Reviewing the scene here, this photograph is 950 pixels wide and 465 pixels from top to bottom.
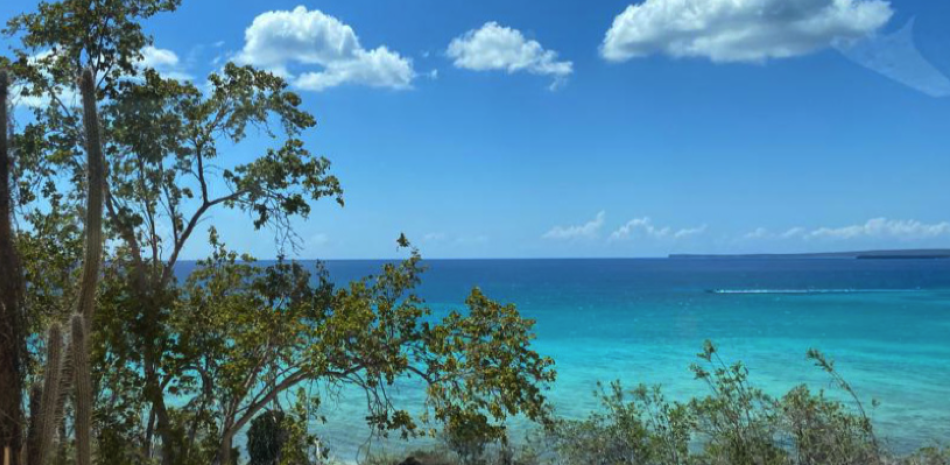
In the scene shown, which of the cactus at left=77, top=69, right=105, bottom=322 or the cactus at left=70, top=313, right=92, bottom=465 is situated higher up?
the cactus at left=77, top=69, right=105, bottom=322

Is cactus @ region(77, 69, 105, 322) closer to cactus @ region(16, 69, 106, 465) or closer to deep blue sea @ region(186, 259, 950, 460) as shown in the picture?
cactus @ region(16, 69, 106, 465)

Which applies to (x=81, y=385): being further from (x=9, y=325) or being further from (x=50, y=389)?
(x=9, y=325)

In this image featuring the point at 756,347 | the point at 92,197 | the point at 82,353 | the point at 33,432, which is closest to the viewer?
the point at 82,353

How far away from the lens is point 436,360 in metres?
7.51

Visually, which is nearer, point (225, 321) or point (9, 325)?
point (9, 325)

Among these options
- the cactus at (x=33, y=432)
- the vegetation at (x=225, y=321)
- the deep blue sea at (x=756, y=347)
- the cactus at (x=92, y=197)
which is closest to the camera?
the cactus at (x=92, y=197)

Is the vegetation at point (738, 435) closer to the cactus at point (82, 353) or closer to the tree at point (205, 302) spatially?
the tree at point (205, 302)

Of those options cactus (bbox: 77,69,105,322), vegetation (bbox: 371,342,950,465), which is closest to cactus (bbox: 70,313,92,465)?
cactus (bbox: 77,69,105,322)

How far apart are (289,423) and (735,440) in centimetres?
601

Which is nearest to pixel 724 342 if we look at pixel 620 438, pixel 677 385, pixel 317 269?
pixel 677 385

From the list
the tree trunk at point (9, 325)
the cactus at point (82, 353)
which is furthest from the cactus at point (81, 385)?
the tree trunk at point (9, 325)

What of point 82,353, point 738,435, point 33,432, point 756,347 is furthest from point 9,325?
point 756,347

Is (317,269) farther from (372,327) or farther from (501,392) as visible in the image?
(501,392)

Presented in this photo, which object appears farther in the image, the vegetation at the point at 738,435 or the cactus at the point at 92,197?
the vegetation at the point at 738,435
